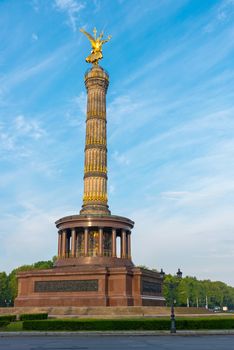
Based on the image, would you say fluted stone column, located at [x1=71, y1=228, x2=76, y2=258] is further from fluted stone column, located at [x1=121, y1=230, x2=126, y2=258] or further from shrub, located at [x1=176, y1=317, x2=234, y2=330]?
shrub, located at [x1=176, y1=317, x2=234, y2=330]

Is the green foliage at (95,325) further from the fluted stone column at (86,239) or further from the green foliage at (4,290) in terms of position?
the green foliage at (4,290)

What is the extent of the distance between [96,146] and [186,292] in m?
61.8

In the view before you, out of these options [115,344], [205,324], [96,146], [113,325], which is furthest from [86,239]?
[115,344]

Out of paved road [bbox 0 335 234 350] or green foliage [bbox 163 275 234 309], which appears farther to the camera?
green foliage [bbox 163 275 234 309]

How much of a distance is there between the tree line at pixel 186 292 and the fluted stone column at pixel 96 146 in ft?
85.3

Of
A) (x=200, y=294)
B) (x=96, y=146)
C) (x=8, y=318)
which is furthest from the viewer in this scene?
(x=200, y=294)

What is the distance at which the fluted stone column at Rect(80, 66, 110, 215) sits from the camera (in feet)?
145

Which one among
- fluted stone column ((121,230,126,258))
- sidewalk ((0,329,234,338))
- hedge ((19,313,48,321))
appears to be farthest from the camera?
fluted stone column ((121,230,126,258))

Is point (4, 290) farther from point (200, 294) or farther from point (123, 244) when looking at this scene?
point (200, 294)

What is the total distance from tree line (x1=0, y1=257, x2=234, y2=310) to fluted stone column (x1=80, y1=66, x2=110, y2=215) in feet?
85.3

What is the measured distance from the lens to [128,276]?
121ft

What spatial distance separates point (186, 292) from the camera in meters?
96.2

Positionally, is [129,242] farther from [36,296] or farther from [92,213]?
[36,296]

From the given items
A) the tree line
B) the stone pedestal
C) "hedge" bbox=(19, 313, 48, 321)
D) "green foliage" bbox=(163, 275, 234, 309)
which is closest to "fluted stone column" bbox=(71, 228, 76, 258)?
the stone pedestal
